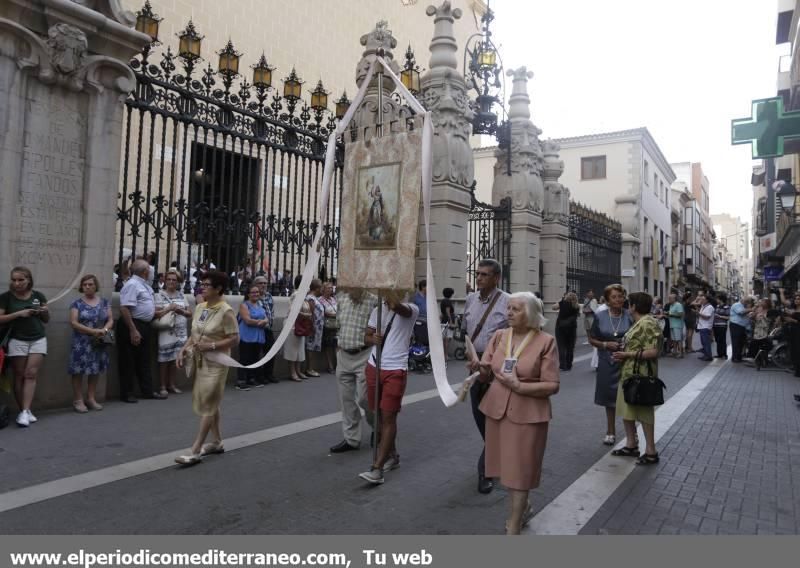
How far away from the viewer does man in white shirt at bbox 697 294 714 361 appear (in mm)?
16188

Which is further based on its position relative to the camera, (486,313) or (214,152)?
(214,152)

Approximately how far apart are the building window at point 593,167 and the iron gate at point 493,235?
20.5 meters

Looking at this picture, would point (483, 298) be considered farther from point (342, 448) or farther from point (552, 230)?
point (552, 230)

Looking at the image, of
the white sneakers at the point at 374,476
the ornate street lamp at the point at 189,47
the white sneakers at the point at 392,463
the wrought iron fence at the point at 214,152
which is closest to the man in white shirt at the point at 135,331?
the wrought iron fence at the point at 214,152

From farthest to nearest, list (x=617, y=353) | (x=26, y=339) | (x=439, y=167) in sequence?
1. (x=439, y=167)
2. (x=26, y=339)
3. (x=617, y=353)

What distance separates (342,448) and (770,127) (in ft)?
34.3

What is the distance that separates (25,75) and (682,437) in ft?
29.5

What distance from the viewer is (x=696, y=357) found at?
16.8 meters

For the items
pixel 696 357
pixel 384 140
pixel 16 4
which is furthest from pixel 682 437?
pixel 696 357

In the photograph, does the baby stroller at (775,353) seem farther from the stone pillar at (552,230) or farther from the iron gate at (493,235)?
the iron gate at (493,235)

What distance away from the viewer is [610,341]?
6.46 meters

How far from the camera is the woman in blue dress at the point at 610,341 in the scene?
255 inches

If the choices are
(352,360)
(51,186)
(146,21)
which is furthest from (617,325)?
(146,21)
